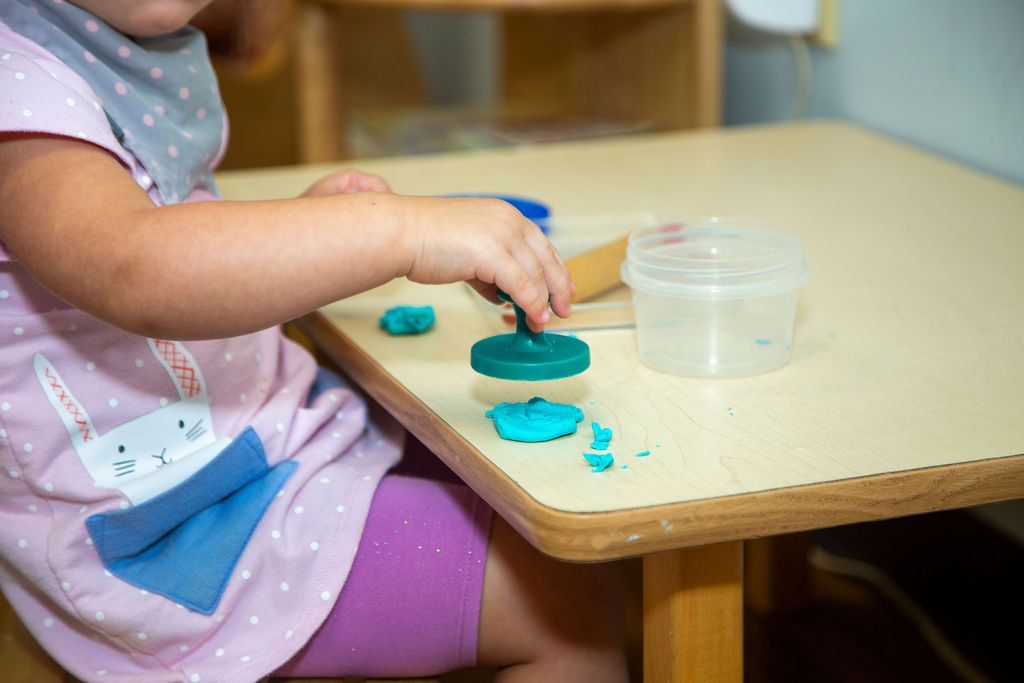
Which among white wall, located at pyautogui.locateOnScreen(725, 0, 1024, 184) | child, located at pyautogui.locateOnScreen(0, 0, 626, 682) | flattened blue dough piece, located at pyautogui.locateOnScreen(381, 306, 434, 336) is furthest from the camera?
white wall, located at pyautogui.locateOnScreen(725, 0, 1024, 184)

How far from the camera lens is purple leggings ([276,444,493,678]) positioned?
713 millimetres

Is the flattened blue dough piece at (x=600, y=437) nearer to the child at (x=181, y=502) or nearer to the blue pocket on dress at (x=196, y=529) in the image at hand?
the child at (x=181, y=502)

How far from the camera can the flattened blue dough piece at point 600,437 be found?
601 millimetres

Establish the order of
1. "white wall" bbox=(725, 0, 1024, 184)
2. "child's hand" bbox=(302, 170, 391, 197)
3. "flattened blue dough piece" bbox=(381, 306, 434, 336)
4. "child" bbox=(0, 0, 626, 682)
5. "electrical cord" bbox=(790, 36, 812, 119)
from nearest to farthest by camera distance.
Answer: "child" bbox=(0, 0, 626, 682), "flattened blue dough piece" bbox=(381, 306, 434, 336), "child's hand" bbox=(302, 170, 391, 197), "white wall" bbox=(725, 0, 1024, 184), "electrical cord" bbox=(790, 36, 812, 119)

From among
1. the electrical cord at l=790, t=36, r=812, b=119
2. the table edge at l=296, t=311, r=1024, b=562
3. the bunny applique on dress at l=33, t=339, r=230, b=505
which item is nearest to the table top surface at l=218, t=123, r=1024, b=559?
the table edge at l=296, t=311, r=1024, b=562

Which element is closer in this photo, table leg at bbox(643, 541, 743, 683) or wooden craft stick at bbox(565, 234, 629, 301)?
table leg at bbox(643, 541, 743, 683)

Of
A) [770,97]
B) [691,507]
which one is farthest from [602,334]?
[770,97]

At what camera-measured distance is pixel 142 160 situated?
718 mm

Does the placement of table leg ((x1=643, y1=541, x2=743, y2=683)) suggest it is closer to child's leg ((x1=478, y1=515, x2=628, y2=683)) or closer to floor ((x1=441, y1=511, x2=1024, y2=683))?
child's leg ((x1=478, y1=515, x2=628, y2=683))

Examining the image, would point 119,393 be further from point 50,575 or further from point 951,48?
point 951,48

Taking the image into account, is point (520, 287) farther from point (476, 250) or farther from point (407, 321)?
point (407, 321)

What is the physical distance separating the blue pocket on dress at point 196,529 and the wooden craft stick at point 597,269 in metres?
0.23

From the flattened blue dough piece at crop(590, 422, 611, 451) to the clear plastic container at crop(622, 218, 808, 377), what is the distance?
0.35 feet

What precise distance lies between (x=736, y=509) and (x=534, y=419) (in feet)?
0.41
